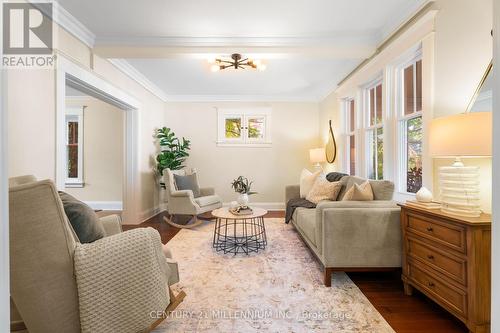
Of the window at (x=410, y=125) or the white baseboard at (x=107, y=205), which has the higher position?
the window at (x=410, y=125)

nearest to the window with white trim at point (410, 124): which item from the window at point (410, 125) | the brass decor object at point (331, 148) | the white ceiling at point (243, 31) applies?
the window at point (410, 125)

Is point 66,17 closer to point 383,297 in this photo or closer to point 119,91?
point 119,91

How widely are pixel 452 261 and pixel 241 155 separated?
427 cm

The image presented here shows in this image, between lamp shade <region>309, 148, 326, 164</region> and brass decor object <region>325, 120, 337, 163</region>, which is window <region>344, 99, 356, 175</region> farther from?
lamp shade <region>309, 148, 326, 164</region>

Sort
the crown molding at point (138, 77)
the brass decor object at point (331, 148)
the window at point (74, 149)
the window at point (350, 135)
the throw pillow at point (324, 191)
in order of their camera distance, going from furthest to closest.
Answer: the window at point (74, 149), the brass decor object at point (331, 148), the window at point (350, 135), the crown molding at point (138, 77), the throw pillow at point (324, 191)

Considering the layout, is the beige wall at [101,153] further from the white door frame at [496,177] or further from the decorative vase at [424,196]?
the white door frame at [496,177]

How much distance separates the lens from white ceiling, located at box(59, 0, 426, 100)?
2340 millimetres

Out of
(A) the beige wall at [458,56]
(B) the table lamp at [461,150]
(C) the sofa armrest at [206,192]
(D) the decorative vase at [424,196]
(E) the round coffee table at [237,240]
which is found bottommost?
(E) the round coffee table at [237,240]

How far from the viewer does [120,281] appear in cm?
125

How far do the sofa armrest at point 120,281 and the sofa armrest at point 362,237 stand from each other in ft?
4.51

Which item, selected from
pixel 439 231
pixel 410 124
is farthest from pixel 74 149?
pixel 439 231

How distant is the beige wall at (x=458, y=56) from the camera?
66.3 inches

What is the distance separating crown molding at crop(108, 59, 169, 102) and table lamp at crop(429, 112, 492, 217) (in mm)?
3749

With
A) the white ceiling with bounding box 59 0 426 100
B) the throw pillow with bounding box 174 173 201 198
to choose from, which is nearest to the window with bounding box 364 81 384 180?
the white ceiling with bounding box 59 0 426 100
